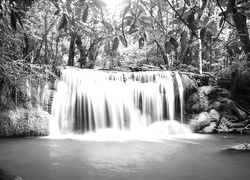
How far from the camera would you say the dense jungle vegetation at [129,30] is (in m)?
1.52

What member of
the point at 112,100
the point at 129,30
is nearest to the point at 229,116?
the point at 112,100

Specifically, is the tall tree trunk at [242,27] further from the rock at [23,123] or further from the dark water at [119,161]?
the rock at [23,123]

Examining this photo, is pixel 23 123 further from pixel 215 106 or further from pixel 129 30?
pixel 215 106

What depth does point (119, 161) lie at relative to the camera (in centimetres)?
580

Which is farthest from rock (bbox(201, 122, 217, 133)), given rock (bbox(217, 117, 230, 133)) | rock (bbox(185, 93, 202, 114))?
rock (bbox(185, 93, 202, 114))

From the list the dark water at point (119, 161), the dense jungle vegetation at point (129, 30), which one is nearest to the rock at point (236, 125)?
the dense jungle vegetation at point (129, 30)

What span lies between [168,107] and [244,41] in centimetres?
1119

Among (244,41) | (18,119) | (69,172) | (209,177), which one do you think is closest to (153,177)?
(209,177)

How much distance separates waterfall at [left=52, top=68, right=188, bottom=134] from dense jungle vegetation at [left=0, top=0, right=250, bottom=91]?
107cm

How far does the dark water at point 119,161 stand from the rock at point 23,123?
0.70 metres

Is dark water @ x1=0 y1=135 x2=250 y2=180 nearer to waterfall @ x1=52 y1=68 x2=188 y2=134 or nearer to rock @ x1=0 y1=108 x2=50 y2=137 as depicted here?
rock @ x1=0 y1=108 x2=50 y2=137

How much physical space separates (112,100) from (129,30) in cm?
990

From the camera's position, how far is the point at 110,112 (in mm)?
11523

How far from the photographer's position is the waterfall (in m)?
10.6
